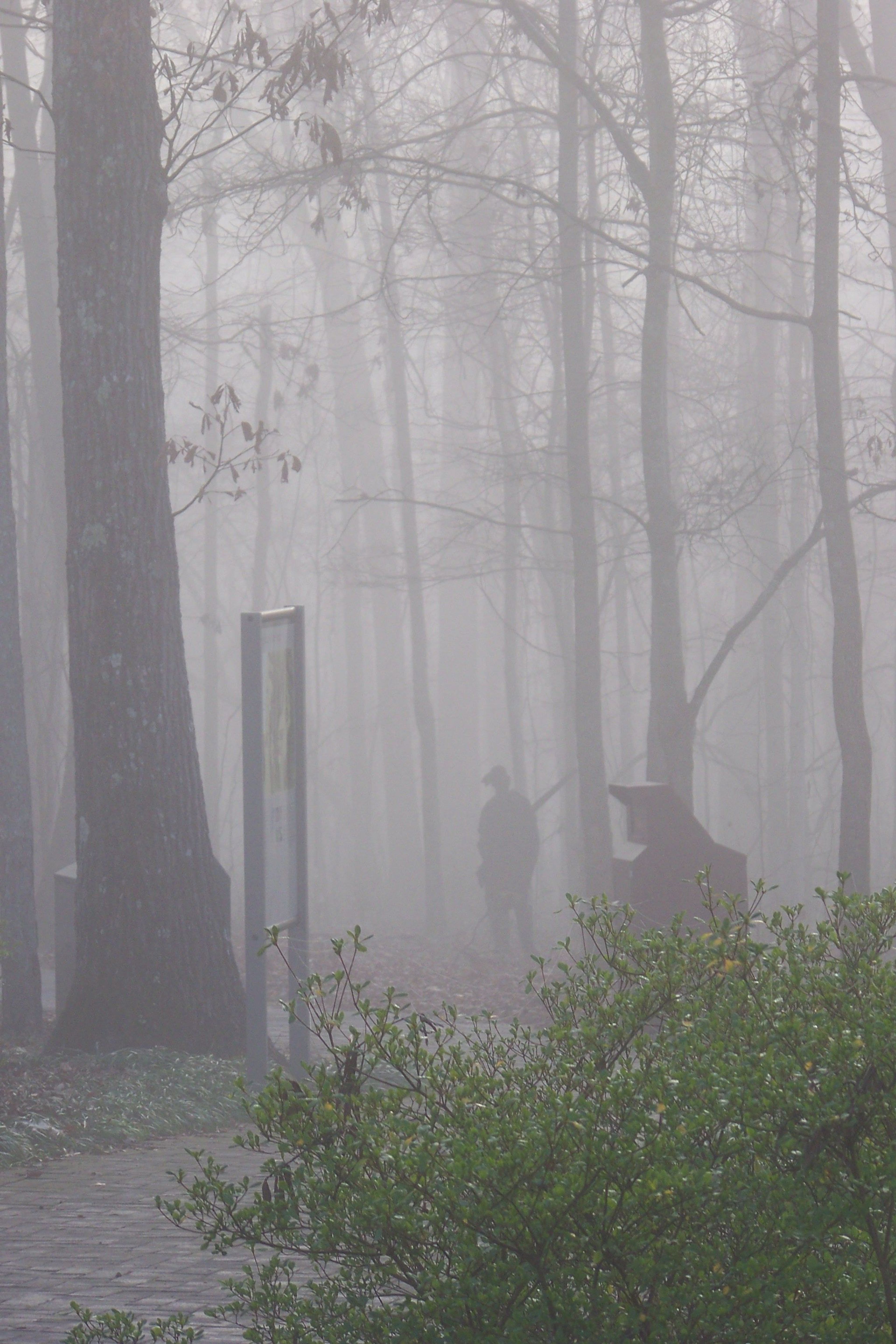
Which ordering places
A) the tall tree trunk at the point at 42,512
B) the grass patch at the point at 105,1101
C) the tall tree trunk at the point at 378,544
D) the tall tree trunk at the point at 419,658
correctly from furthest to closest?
the tall tree trunk at the point at 378,544 < the tall tree trunk at the point at 419,658 < the tall tree trunk at the point at 42,512 < the grass patch at the point at 105,1101

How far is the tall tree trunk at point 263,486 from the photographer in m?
30.9

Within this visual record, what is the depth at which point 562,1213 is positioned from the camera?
242 cm

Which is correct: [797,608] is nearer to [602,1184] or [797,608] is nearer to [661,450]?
[661,450]

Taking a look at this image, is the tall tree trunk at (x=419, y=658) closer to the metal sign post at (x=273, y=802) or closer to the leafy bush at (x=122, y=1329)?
the metal sign post at (x=273, y=802)

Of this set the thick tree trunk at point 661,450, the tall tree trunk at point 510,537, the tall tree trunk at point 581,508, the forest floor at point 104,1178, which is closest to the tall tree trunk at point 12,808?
the forest floor at point 104,1178

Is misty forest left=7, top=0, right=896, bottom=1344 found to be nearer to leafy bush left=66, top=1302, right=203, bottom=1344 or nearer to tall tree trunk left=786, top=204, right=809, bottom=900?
leafy bush left=66, top=1302, right=203, bottom=1344

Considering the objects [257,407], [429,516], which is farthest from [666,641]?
[429,516]

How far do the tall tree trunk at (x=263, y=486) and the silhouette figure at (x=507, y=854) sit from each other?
12.8 meters

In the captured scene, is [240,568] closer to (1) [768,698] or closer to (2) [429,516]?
(2) [429,516]

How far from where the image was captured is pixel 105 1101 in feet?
25.4

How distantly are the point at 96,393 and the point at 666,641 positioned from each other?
288 inches

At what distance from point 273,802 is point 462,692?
120ft

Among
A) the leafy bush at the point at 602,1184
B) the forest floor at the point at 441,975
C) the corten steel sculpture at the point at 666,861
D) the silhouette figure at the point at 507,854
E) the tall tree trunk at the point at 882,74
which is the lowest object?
the forest floor at the point at 441,975

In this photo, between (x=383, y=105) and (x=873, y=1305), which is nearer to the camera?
(x=873, y=1305)
